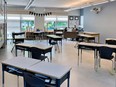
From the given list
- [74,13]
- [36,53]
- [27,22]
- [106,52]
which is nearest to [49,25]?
[27,22]

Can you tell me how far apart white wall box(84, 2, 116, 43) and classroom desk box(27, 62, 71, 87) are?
7677mm

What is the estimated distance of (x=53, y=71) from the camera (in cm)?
245

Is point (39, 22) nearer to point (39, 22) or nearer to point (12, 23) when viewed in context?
point (39, 22)

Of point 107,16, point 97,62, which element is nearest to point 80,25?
point 107,16

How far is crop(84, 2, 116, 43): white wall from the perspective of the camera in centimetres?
969

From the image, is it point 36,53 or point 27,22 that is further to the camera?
point 27,22

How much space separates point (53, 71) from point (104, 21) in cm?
892

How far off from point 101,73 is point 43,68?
2.63 m

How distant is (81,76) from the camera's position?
441cm

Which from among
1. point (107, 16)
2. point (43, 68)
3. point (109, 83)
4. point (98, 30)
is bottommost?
point (109, 83)

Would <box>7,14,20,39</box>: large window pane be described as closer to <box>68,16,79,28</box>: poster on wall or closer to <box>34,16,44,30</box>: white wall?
<box>34,16,44,30</box>: white wall

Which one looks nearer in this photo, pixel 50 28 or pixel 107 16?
pixel 107 16

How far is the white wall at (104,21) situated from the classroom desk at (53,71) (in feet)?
25.2

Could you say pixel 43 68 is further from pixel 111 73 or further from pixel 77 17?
pixel 77 17
